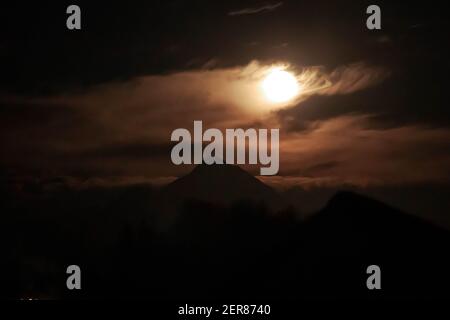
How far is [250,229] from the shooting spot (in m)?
7.36

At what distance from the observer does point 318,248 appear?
730 cm

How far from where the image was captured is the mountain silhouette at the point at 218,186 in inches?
255

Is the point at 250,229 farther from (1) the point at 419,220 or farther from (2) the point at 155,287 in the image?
(1) the point at 419,220

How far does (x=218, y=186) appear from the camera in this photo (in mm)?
6852

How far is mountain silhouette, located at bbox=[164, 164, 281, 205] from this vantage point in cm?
648

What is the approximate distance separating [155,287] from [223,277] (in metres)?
0.73

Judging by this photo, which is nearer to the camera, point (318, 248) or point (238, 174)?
point (238, 174)
